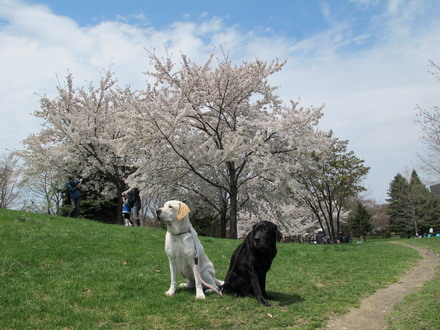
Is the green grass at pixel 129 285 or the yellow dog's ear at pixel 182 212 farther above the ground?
the yellow dog's ear at pixel 182 212

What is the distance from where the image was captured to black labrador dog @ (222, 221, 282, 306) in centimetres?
544

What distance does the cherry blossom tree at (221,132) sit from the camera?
18.2 m

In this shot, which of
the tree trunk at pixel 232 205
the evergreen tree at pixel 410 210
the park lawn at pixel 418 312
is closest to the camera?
the park lawn at pixel 418 312

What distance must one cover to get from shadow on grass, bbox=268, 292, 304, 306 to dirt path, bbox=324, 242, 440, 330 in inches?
32.7

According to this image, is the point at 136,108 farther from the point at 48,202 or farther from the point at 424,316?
the point at 48,202

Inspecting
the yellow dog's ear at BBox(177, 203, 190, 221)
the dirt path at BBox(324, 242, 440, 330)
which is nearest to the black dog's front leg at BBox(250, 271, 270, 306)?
the dirt path at BBox(324, 242, 440, 330)

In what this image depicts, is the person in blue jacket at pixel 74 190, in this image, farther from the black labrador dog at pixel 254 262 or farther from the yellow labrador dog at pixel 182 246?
the black labrador dog at pixel 254 262

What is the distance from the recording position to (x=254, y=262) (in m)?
5.54

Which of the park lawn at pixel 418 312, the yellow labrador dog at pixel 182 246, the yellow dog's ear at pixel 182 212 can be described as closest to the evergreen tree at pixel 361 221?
the park lawn at pixel 418 312

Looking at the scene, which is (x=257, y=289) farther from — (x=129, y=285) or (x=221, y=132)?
(x=221, y=132)

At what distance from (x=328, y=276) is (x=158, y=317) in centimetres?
498

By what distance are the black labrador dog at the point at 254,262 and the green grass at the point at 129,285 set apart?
28 centimetres

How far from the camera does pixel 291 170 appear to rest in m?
21.9

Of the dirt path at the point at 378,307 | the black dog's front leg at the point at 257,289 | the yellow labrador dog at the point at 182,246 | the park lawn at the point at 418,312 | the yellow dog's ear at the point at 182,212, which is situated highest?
the yellow dog's ear at the point at 182,212
